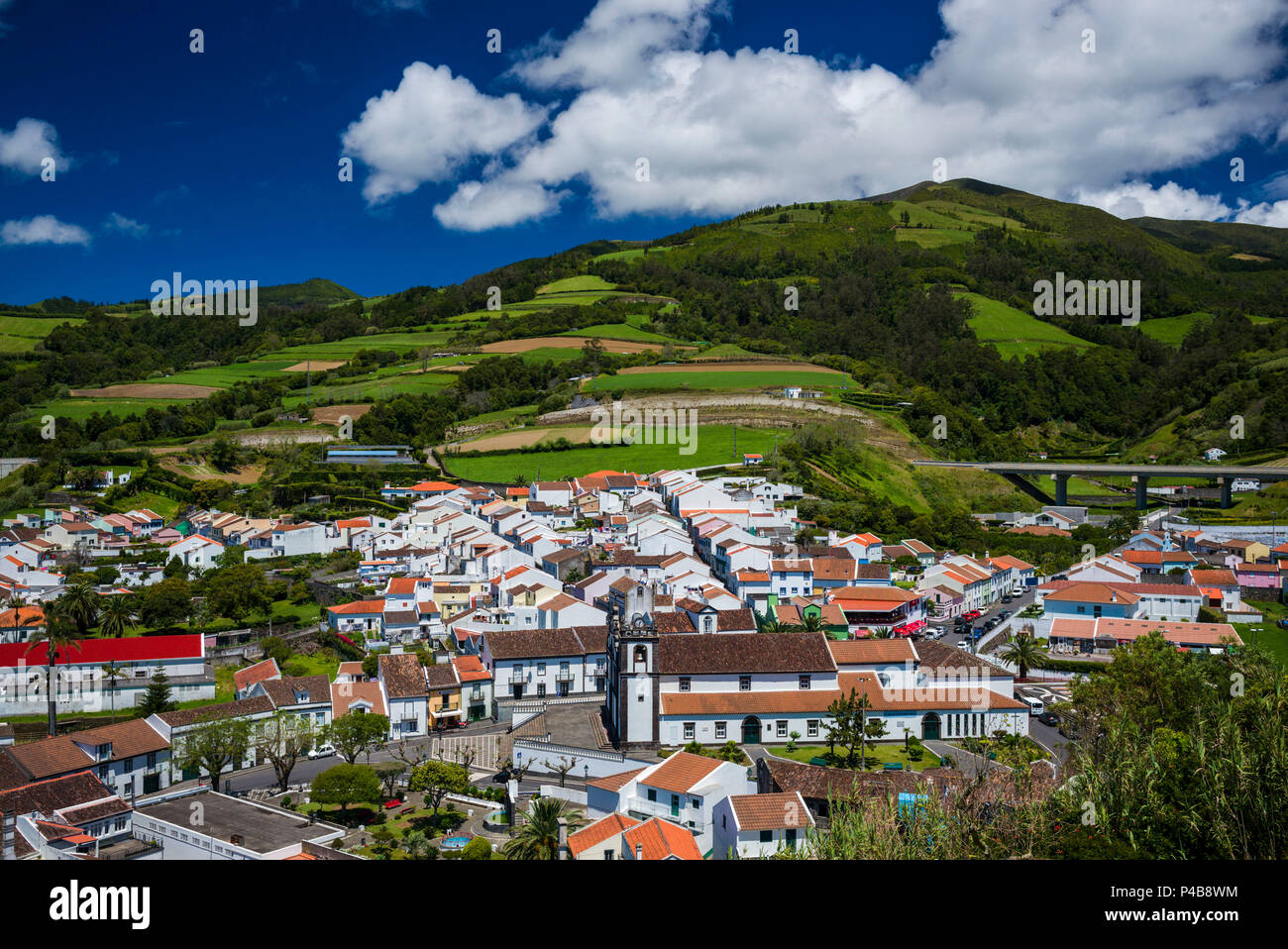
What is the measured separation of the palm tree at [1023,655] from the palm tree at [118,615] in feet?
98.6

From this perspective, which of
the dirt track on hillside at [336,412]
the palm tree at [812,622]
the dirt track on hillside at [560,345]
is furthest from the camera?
the dirt track on hillside at [560,345]

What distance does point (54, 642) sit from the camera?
3100cm

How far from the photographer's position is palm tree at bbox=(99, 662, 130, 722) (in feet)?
103

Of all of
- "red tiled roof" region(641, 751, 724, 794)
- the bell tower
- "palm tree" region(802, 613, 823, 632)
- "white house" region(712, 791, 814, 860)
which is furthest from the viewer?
"palm tree" region(802, 613, 823, 632)

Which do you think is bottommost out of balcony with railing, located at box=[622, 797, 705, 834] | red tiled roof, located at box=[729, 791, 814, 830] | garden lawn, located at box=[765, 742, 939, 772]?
garden lawn, located at box=[765, 742, 939, 772]

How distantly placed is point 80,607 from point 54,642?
4554mm

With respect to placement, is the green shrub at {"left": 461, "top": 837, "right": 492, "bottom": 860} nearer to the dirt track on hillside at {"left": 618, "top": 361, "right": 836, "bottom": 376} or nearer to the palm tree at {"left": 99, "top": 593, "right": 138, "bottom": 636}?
the palm tree at {"left": 99, "top": 593, "right": 138, "bottom": 636}

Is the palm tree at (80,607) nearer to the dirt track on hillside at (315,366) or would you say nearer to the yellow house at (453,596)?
the yellow house at (453,596)

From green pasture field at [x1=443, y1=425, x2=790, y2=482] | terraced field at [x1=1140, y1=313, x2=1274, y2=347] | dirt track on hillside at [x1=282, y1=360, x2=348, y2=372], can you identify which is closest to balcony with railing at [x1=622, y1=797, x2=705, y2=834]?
green pasture field at [x1=443, y1=425, x2=790, y2=482]

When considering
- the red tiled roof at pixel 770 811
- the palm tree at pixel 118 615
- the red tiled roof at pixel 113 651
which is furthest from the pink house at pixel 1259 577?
the palm tree at pixel 118 615

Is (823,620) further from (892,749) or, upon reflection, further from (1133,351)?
(1133,351)

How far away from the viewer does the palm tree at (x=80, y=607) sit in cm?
3472

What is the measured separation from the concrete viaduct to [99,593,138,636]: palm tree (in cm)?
4836

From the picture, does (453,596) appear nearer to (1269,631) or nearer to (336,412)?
(1269,631)
